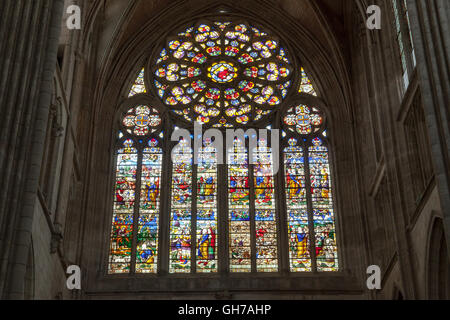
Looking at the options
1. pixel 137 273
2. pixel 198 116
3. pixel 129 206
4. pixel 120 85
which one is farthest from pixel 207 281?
pixel 120 85

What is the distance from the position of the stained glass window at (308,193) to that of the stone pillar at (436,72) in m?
7.73

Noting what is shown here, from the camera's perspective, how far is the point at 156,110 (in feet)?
70.8

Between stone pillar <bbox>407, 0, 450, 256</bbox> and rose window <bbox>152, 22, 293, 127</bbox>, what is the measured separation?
889 centimetres

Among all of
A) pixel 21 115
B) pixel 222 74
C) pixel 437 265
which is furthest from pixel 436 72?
pixel 222 74

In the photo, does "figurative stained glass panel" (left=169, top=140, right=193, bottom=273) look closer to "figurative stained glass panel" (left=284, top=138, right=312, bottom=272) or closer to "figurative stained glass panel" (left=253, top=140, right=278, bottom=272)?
"figurative stained glass panel" (left=253, top=140, right=278, bottom=272)

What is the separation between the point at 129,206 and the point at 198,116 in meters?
3.37

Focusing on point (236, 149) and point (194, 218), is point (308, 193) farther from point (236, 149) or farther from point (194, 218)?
point (194, 218)

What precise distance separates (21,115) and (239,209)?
9.09 metres

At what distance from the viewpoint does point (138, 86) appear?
2202cm

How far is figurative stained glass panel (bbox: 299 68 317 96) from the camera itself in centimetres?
2192

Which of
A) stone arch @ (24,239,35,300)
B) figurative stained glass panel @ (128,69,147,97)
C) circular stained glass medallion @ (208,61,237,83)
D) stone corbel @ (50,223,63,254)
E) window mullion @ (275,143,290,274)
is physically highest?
circular stained glass medallion @ (208,61,237,83)

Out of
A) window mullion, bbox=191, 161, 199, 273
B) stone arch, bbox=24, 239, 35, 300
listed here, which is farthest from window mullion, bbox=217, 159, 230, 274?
stone arch, bbox=24, 239, 35, 300

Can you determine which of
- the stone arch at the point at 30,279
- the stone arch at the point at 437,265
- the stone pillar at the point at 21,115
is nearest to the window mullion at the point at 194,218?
the stone arch at the point at 30,279
